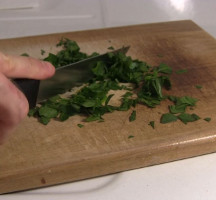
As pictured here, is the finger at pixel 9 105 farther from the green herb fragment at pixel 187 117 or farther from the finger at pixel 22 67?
the green herb fragment at pixel 187 117

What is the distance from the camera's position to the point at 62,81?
4.64 ft

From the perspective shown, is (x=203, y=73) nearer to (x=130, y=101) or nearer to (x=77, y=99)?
(x=130, y=101)

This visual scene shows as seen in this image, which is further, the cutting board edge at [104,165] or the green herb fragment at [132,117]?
the green herb fragment at [132,117]

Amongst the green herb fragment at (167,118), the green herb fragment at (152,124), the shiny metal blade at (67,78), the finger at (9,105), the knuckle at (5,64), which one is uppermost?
the knuckle at (5,64)

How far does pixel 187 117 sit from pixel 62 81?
1.63ft

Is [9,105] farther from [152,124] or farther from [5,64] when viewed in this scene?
[152,124]

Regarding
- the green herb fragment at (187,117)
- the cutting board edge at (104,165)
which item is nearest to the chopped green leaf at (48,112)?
the cutting board edge at (104,165)

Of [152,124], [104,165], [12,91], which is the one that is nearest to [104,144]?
[104,165]

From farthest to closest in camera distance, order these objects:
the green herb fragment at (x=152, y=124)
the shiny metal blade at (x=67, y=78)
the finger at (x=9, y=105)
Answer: the shiny metal blade at (x=67, y=78), the green herb fragment at (x=152, y=124), the finger at (x=9, y=105)

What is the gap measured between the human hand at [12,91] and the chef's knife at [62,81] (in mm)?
215

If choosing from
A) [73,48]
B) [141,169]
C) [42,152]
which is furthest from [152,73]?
[42,152]

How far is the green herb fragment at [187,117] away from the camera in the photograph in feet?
4.18

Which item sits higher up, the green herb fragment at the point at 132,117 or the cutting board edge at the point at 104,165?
the green herb fragment at the point at 132,117

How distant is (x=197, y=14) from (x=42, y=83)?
1.49 m
